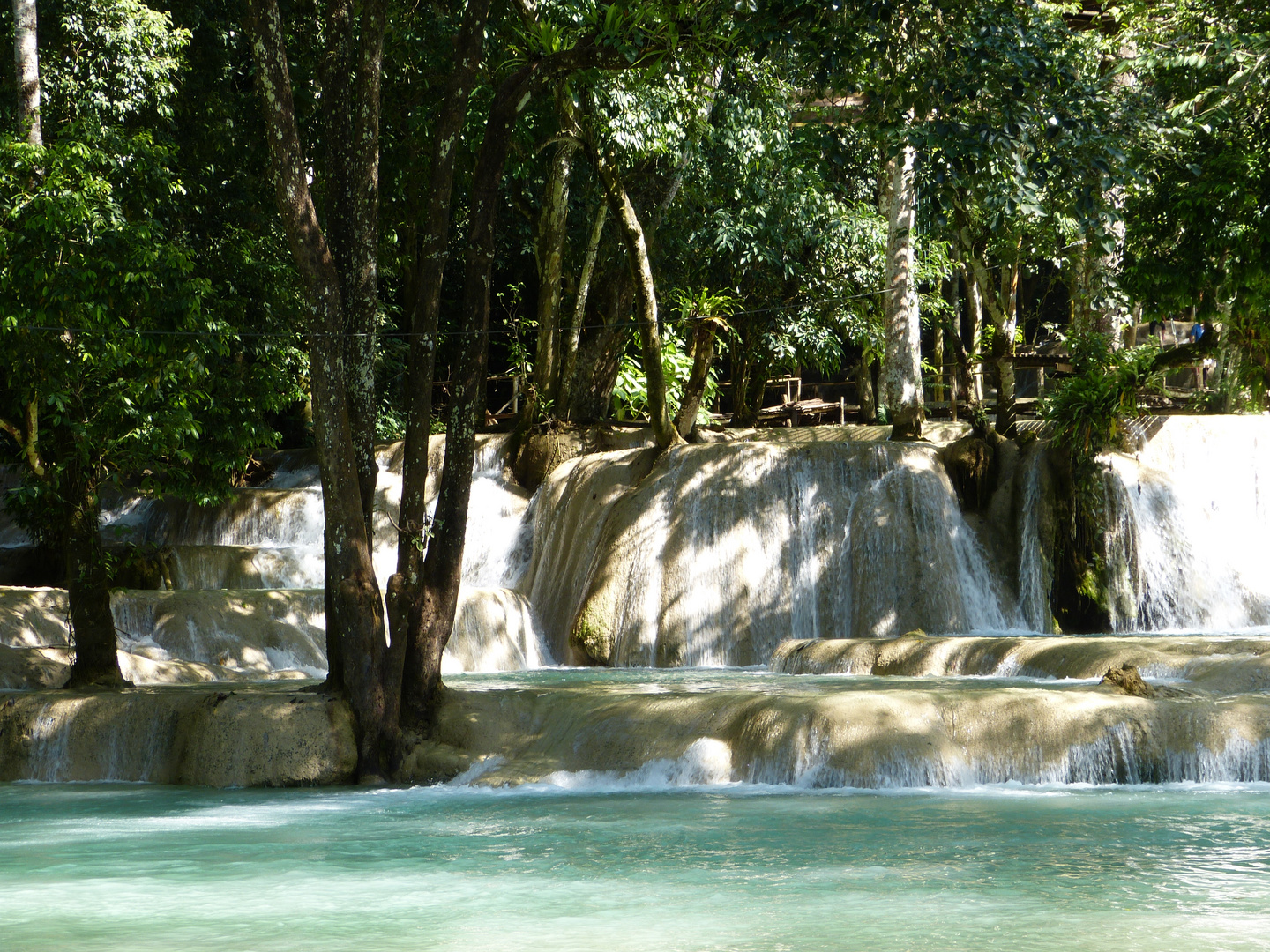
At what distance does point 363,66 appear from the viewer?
9.50m

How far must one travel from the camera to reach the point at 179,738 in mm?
9609

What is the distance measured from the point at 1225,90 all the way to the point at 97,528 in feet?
34.7

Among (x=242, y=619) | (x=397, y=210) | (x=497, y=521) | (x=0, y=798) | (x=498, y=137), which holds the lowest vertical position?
(x=0, y=798)

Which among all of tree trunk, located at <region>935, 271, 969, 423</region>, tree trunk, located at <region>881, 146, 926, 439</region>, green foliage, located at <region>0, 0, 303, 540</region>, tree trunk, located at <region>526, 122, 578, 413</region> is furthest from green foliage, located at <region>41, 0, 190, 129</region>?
tree trunk, located at <region>935, 271, 969, 423</region>

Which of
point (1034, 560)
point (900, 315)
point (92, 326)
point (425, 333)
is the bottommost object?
point (1034, 560)

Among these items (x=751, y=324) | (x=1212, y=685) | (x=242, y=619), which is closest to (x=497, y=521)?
(x=242, y=619)

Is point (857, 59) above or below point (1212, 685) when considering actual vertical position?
above

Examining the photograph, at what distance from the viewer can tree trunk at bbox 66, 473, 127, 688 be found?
1053 cm

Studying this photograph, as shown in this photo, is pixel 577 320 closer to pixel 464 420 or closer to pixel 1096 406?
pixel 1096 406

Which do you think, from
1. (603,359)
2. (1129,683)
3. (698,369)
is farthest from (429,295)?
(603,359)

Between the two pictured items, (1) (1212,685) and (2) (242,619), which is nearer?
Result: (1) (1212,685)

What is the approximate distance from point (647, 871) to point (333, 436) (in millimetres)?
4144

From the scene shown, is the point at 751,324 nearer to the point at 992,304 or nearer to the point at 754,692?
the point at 992,304

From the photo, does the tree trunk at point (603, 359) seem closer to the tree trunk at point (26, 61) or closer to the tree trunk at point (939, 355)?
the tree trunk at point (939, 355)
